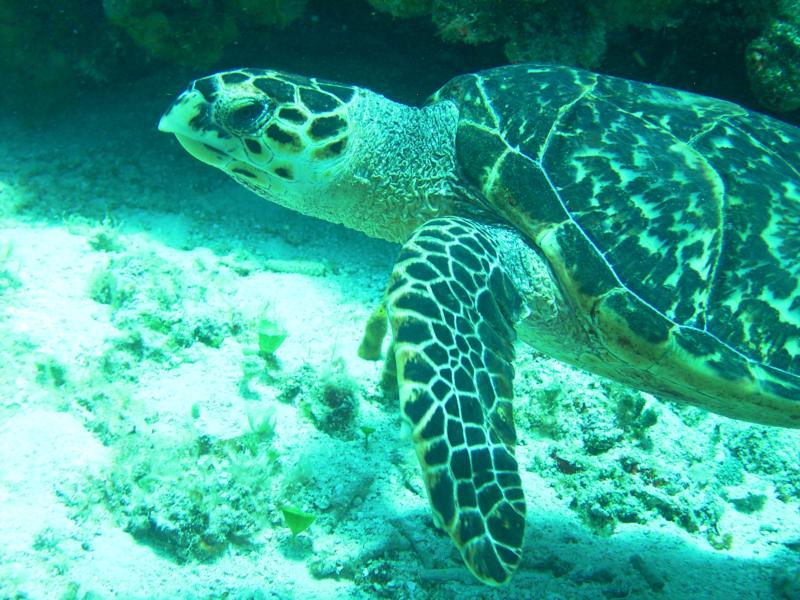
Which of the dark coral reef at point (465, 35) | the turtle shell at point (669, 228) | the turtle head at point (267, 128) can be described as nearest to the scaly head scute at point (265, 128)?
the turtle head at point (267, 128)

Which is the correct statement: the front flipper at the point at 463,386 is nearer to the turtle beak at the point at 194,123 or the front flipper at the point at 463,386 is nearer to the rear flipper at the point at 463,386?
the rear flipper at the point at 463,386

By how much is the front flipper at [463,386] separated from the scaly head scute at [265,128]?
39.4 inches

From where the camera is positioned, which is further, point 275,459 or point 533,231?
point 533,231

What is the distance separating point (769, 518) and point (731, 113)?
2422 millimetres

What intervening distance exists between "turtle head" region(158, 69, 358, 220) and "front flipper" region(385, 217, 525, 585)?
99 cm

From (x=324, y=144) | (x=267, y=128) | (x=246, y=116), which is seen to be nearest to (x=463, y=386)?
(x=324, y=144)

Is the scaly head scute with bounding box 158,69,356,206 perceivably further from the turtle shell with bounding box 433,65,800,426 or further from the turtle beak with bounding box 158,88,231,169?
the turtle shell with bounding box 433,65,800,426

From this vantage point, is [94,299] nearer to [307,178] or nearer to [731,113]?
[307,178]

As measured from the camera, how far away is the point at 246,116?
2.82 m

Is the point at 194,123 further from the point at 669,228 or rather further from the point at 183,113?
the point at 669,228

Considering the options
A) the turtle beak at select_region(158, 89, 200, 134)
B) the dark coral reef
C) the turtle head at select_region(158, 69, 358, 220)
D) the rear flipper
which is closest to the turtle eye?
the turtle head at select_region(158, 69, 358, 220)

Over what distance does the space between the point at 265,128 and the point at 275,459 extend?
1.88 meters

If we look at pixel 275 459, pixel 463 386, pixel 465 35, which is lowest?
pixel 275 459

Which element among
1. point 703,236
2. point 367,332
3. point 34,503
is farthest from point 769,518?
point 34,503
